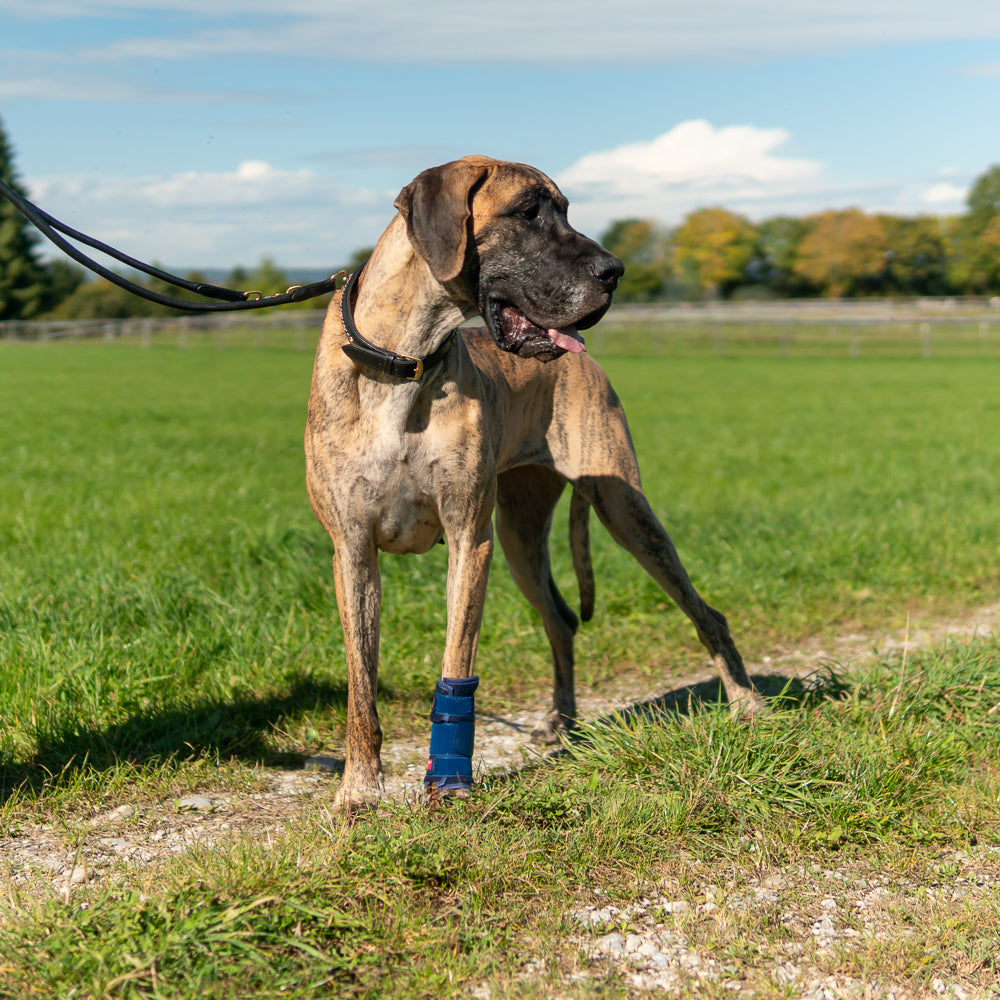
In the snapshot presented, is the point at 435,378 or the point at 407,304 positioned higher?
the point at 407,304

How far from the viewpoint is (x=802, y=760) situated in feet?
12.5

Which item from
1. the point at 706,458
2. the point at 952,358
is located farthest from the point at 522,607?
the point at 952,358

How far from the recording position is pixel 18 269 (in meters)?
60.5

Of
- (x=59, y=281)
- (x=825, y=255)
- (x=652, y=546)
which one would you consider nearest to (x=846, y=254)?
(x=825, y=255)

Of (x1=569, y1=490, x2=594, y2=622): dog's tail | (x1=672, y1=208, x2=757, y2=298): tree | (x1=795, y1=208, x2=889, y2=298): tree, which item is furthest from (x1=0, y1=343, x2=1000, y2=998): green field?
(x1=672, y1=208, x2=757, y2=298): tree

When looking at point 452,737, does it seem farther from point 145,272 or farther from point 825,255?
point 825,255

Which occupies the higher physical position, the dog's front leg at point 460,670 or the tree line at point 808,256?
the tree line at point 808,256

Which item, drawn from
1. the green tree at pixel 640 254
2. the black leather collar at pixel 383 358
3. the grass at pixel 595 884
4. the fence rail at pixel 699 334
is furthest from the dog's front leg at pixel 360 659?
the green tree at pixel 640 254

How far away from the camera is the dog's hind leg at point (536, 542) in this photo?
15.9ft

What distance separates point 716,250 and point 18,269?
70.7 metres

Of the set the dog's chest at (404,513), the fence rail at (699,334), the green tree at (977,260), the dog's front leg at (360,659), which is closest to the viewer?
the dog's chest at (404,513)

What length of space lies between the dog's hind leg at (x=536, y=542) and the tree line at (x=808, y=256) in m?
72.8

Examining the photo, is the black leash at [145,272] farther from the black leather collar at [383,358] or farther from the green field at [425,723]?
the green field at [425,723]

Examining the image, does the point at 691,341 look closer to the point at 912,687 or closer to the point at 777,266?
the point at 912,687
